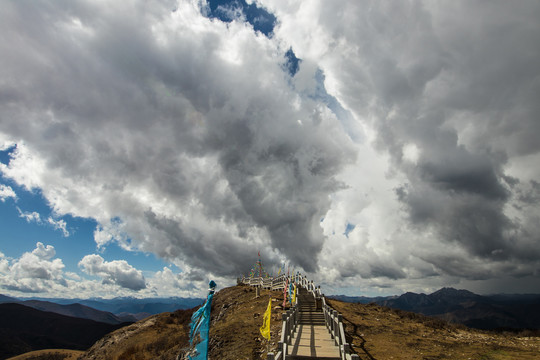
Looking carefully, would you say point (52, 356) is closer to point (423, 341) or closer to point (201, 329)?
point (201, 329)

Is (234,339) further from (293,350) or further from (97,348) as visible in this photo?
(97,348)

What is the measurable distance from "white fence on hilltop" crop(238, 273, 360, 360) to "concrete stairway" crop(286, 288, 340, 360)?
1.25ft

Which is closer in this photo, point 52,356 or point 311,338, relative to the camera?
point 311,338

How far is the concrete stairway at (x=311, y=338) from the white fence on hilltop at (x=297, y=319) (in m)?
0.38

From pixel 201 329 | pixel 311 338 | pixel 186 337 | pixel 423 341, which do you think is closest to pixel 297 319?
pixel 311 338

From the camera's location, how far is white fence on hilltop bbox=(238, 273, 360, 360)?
1327cm

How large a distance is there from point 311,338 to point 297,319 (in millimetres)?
4553

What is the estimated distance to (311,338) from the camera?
1803 cm

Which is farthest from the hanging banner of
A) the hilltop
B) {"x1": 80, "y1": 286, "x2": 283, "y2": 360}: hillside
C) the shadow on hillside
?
the shadow on hillside

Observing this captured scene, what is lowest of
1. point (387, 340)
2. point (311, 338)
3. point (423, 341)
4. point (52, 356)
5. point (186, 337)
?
point (52, 356)

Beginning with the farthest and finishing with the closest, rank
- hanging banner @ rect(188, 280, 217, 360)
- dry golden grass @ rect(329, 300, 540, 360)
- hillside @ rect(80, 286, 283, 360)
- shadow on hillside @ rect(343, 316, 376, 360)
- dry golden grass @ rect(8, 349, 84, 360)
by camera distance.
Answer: dry golden grass @ rect(8, 349, 84, 360), hillside @ rect(80, 286, 283, 360), dry golden grass @ rect(329, 300, 540, 360), shadow on hillside @ rect(343, 316, 376, 360), hanging banner @ rect(188, 280, 217, 360)

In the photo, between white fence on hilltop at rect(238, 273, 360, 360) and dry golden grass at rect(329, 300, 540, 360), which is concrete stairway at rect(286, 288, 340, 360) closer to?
white fence on hilltop at rect(238, 273, 360, 360)

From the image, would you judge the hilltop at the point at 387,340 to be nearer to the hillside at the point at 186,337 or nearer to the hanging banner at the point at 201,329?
the hillside at the point at 186,337

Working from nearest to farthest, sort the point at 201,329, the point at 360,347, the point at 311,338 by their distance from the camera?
the point at 201,329, the point at 360,347, the point at 311,338
